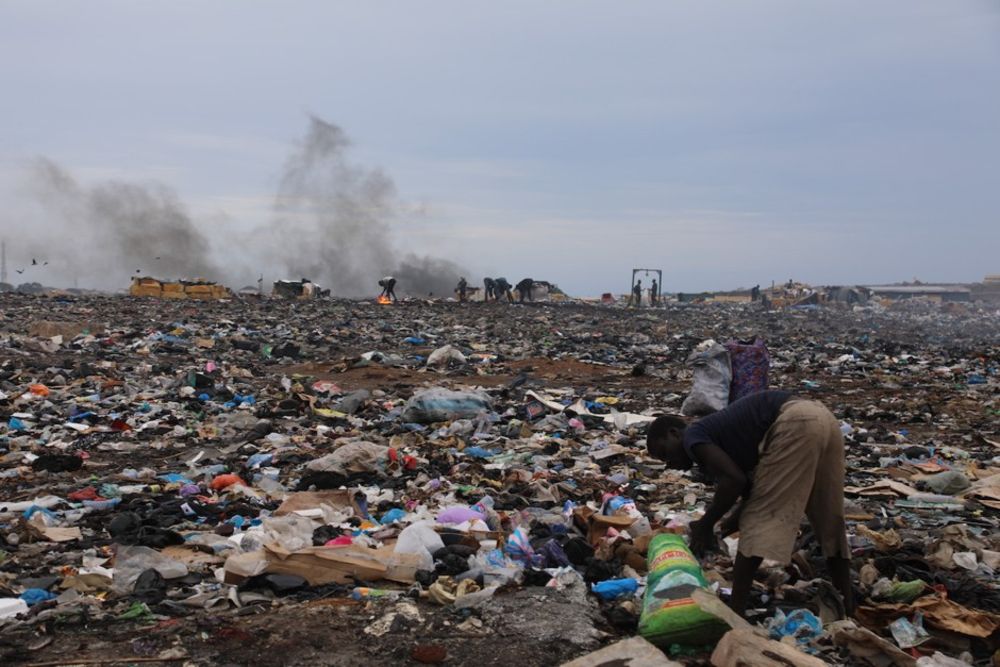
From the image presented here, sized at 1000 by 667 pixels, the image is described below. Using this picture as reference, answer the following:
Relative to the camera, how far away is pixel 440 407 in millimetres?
7938

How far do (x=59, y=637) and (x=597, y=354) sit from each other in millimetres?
12106

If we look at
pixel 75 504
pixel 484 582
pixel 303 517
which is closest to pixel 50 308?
pixel 75 504

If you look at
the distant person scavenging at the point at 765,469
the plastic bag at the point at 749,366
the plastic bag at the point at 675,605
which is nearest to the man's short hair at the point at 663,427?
the distant person scavenging at the point at 765,469

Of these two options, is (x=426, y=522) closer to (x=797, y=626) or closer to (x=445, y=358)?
(x=797, y=626)

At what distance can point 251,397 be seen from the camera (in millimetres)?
8914

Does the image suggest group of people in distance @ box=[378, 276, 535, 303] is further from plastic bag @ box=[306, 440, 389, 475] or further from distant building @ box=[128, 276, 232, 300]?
plastic bag @ box=[306, 440, 389, 475]

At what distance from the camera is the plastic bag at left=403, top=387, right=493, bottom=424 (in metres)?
7.91

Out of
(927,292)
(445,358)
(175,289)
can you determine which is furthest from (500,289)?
(927,292)

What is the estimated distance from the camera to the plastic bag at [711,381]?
7.67 metres

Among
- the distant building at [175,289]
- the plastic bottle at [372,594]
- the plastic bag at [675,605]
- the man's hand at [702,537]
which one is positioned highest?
the distant building at [175,289]

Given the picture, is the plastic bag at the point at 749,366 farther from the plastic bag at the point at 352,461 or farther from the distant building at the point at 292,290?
the distant building at the point at 292,290

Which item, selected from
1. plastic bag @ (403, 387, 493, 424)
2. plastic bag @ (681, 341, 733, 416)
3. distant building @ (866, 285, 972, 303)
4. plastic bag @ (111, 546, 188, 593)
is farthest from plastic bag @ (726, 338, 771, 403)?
distant building @ (866, 285, 972, 303)

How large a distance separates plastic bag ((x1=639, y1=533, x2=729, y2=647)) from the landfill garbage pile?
16 millimetres

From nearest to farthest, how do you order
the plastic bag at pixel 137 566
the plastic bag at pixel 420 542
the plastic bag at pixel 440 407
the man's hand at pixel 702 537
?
the man's hand at pixel 702 537 → the plastic bag at pixel 137 566 → the plastic bag at pixel 420 542 → the plastic bag at pixel 440 407
